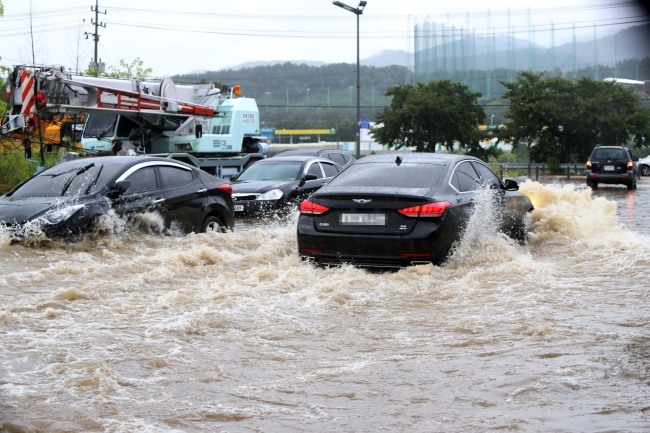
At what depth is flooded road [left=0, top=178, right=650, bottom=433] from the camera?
5180mm

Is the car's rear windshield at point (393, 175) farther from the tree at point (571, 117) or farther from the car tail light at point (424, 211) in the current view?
the tree at point (571, 117)

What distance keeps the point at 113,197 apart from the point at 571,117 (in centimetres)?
4080

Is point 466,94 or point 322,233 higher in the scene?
point 466,94

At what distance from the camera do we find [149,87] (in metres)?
24.8

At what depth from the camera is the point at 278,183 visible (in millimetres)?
18766

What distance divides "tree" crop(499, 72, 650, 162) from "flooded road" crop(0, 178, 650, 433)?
1527 inches

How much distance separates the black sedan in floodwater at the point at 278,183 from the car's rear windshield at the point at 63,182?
228 inches

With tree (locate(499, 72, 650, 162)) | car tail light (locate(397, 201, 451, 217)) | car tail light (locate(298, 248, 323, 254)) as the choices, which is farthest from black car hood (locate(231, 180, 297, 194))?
tree (locate(499, 72, 650, 162))

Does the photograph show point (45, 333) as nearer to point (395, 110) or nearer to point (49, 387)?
point (49, 387)

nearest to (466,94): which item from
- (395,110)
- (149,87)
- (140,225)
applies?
(395,110)

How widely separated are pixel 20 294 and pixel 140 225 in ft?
11.9

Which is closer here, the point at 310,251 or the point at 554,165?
the point at 310,251

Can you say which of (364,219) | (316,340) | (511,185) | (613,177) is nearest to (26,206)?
(364,219)

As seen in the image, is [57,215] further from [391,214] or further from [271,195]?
[271,195]
